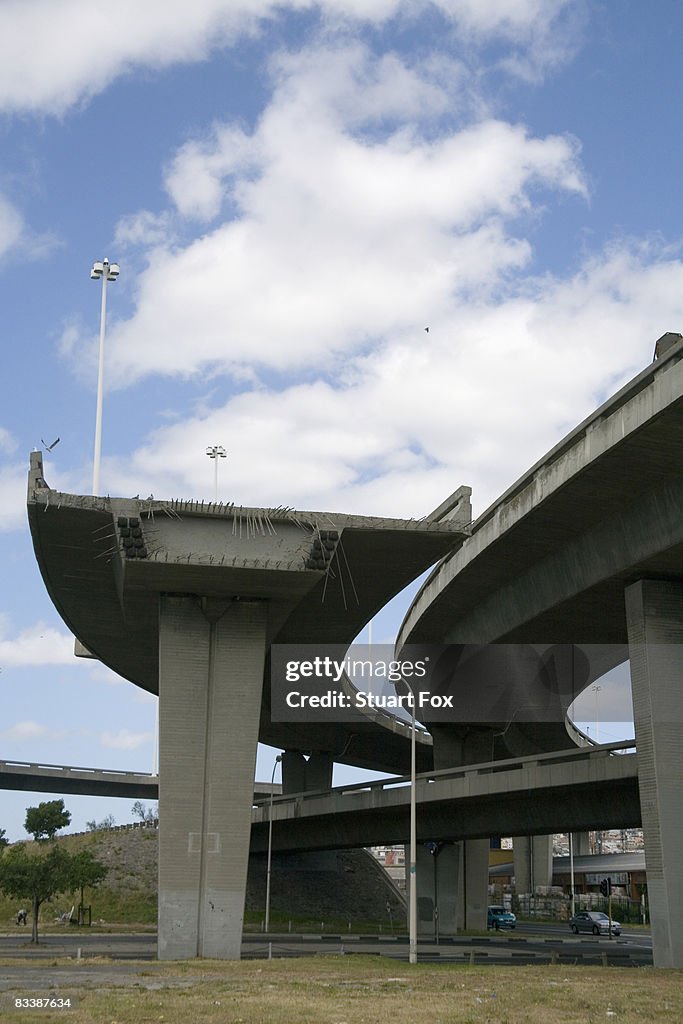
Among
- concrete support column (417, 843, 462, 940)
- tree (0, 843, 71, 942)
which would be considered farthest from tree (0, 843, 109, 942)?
concrete support column (417, 843, 462, 940)

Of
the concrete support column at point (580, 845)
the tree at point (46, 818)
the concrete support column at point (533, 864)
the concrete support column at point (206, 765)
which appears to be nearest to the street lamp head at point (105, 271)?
the concrete support column at point (206, 765)

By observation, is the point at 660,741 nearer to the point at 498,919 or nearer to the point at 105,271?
the point at 105,271

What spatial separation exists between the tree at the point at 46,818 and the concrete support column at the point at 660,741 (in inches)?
1755

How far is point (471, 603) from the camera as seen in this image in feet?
154

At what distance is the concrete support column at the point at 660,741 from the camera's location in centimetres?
3322

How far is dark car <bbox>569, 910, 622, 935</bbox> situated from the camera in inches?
2692

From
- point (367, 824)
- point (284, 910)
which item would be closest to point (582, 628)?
point (367, 824)

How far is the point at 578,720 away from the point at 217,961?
39.1 meters

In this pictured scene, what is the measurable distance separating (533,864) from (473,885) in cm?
5006

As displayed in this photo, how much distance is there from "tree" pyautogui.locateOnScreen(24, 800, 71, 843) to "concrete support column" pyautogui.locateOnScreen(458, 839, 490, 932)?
82.0 ft

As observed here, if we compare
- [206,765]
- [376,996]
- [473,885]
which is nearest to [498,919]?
[473,885]

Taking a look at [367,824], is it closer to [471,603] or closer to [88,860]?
[88,860]

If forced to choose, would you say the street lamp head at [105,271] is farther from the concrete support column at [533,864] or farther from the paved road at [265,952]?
the concrete support column at [533,864]

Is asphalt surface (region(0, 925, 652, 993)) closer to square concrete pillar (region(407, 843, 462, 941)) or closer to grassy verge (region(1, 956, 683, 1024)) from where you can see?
grassy verge (region(1, 956, 683, 1024))
